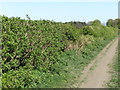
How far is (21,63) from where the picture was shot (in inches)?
255

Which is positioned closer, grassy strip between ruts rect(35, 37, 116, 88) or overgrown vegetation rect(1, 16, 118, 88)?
overgrown vegetation rect(1, 16, 118, 88)

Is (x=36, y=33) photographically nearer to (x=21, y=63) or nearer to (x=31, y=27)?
(x=31, y=27)

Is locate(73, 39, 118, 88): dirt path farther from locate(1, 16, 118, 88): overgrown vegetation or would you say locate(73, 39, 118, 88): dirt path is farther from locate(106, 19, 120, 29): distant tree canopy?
locate(106, 19, 120, 29): distant tree canopy

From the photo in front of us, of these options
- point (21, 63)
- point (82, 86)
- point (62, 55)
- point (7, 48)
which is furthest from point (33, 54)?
point (62, 55)

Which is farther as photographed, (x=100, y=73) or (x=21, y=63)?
(x=100, y=73)

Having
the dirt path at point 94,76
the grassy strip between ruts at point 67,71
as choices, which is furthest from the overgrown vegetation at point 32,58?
the dirt path at point 94,76

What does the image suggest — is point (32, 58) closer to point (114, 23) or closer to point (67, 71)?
point (67, 71)

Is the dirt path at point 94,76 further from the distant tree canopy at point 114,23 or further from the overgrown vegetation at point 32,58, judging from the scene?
the distant tree canopy at point 114,23

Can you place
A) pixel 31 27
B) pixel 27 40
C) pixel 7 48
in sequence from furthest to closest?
1. pixel 31 27
2. pixel 27 40
3. pixel 7 48

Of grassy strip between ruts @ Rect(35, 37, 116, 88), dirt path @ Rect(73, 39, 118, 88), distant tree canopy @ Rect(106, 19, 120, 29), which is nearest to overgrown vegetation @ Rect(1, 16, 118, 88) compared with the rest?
grassy strip between ruts @ Rect(35, 37, 116, 88)

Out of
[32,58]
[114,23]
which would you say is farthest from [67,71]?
[114,23]

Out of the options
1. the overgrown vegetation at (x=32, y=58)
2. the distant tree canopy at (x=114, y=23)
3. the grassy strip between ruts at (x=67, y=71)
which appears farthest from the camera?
the distant tree canopy at (x=114, y=23)

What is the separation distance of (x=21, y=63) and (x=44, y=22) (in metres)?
2.96

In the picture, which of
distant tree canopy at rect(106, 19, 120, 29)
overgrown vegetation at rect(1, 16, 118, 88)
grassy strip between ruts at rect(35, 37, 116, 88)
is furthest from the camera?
distant tree canopy at rect(106, 19, 120, 29)
